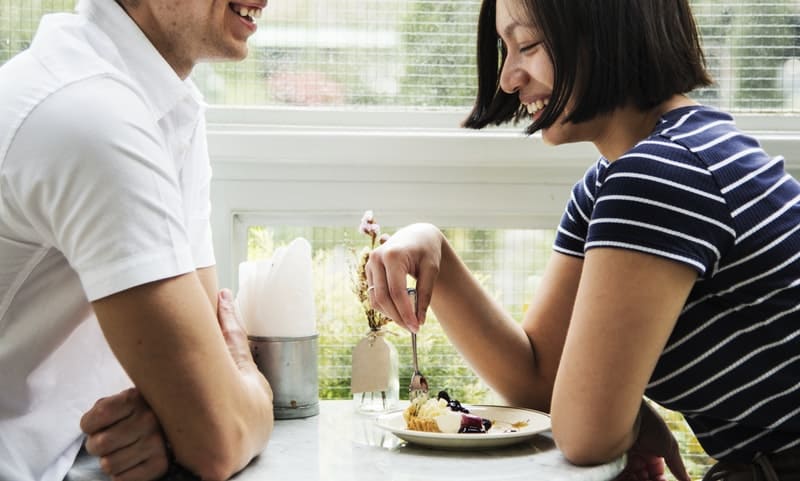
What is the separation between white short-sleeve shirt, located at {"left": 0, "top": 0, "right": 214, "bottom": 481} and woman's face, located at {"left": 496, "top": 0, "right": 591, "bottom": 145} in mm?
497

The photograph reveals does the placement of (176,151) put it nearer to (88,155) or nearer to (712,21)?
(88,155)

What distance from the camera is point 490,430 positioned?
131cm

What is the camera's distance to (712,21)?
2.14 meters

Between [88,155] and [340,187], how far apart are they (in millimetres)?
1049

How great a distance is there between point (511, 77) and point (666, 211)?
424 millimetres

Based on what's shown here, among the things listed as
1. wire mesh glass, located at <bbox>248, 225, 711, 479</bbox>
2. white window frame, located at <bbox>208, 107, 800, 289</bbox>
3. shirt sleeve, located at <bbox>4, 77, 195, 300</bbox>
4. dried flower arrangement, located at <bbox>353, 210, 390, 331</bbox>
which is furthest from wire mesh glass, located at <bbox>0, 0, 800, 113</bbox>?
shirt sleeve, located at <bbox>4, 77, 195, 300</bbox>

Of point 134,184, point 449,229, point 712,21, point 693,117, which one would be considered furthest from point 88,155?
point 712,21

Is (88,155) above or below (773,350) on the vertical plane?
above

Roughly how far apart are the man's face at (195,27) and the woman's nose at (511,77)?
0.40 m

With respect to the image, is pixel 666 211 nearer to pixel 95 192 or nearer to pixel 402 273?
pixel 402 273

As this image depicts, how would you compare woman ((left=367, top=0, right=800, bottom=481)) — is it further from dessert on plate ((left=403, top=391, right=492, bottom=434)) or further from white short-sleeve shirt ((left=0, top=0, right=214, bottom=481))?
white short-sleeve shirt ((left=0, top=0, right=214, bottom=481))

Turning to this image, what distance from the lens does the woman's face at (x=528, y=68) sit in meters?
1.34

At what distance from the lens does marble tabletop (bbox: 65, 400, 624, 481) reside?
1.10 m

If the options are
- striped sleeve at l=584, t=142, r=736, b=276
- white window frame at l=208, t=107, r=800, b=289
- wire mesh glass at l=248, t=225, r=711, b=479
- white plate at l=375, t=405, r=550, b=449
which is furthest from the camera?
wire mesh glass at l=248, t=225, r=711, b=479
